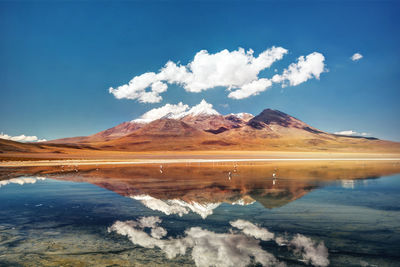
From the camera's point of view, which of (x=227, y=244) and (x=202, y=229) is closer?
(x=227, y=244)

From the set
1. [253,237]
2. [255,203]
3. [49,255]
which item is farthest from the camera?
[255,203]

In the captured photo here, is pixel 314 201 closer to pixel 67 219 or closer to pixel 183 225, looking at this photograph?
pixel 183 225

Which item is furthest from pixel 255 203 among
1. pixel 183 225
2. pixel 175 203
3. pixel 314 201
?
pixel 183 225

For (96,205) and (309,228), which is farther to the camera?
(96,205)

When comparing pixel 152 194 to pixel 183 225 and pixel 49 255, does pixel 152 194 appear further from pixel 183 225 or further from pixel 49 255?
pixel 49 255

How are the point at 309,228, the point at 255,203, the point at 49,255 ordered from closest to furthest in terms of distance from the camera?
the point at 49,255 < the point at 309,228 < the point at 255,203

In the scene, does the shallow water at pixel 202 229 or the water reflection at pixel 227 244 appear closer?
the water reflection at pixel 227 244

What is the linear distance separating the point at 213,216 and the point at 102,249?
217 inches

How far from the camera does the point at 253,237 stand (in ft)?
33.0

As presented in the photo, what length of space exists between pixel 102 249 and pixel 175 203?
6970mm

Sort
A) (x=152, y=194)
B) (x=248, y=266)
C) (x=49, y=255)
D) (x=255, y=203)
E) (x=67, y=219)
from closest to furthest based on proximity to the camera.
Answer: (x=248, y=266) → (x=49, y=255) → (x=67, y=219) → (x=255, y=203) → (x=152, y=194)

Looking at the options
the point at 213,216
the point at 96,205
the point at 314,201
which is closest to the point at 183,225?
the point at 213,216

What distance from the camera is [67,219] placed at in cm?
1284

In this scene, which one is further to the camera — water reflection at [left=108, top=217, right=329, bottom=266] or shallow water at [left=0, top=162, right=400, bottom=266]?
shallow water at [left=0, top=162, right=400, bottom=266]
